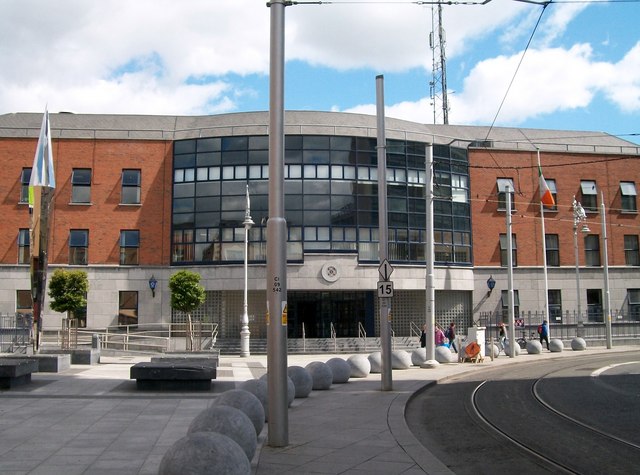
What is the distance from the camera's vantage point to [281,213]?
9297 millimetres

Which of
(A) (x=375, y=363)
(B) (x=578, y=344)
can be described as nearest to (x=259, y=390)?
(A) (x=375, y=363)

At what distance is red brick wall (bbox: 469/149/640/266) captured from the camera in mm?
42969

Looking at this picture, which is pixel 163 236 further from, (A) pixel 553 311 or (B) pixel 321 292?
(A) pixel 553 311

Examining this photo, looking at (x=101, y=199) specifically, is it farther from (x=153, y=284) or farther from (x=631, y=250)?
(x=631, y=250)

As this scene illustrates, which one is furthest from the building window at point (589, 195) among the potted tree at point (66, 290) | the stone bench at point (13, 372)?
the stone bench at point (13, 372)

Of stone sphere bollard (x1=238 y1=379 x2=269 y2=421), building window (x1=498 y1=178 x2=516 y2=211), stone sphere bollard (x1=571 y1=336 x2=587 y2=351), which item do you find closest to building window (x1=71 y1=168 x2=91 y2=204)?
building window (x1=498 y1=178 x2=516 y2=211)

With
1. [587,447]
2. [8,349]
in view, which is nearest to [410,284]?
[8,349]

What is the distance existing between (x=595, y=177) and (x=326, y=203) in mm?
20102

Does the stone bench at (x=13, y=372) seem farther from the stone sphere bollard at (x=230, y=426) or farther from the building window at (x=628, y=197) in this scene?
the building window at (x=628, y=197)

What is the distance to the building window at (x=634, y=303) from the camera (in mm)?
43500

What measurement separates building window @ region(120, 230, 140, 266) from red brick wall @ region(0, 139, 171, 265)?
0.94 ft

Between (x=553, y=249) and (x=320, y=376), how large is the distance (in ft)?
105

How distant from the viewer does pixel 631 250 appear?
45.3m

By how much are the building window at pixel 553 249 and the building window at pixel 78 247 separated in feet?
96.3
